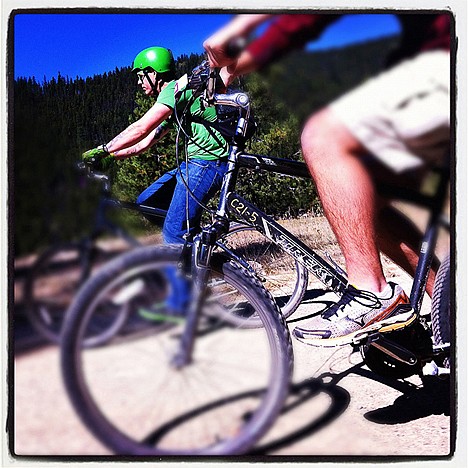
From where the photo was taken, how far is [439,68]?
8.38 ft

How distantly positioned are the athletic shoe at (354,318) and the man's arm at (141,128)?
3.26ft

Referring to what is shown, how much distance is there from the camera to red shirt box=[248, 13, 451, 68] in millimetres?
2516

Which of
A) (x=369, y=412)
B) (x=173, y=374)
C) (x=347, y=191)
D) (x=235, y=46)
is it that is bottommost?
(x=369, y=412)

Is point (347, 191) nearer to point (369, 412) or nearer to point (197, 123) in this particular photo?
point (197, 123)

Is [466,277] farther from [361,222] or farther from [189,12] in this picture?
[189,12]

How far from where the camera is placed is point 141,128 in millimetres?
2846

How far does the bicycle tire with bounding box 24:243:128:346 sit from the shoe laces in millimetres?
742

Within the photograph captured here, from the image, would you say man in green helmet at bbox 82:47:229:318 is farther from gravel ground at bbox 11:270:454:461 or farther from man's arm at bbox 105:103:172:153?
gravel ground at bbox 11:270:454:461

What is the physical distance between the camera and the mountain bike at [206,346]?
237 cm

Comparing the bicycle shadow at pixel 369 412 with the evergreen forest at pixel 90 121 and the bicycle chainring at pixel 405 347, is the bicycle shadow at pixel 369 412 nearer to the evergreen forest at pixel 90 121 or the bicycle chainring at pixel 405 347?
the bicycle chainring at pixel 405 347

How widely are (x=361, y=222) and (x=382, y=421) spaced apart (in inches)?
34.6

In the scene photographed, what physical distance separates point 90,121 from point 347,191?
1.12 m

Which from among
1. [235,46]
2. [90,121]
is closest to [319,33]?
[235,46]

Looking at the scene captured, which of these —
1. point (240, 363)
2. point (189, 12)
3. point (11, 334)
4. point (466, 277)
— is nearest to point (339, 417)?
point (240, 363)
